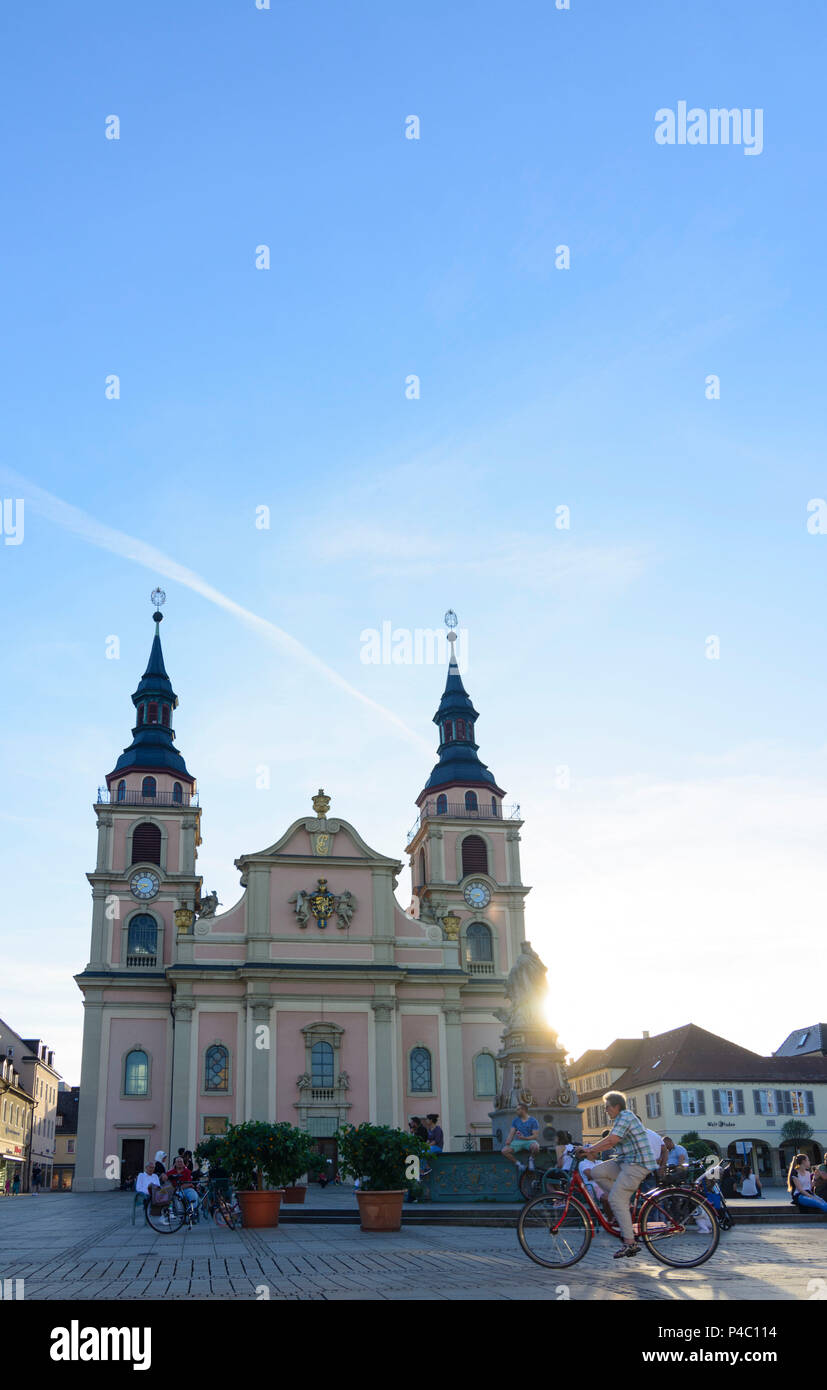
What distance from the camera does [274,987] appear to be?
4900 cm

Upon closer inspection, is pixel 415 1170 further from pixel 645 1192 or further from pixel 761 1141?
pixel 761 1141

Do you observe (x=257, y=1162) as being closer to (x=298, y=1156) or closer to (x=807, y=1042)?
(x=298, y=1156)

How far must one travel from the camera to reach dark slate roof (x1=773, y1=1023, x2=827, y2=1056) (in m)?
72.1

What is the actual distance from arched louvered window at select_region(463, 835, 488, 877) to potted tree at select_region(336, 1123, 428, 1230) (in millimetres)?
39980

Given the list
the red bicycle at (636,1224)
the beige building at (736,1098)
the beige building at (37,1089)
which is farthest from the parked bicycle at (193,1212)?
the beige building at (37,1089)

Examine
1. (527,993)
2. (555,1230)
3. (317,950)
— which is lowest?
(555,1230)

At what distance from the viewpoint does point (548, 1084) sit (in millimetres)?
29344

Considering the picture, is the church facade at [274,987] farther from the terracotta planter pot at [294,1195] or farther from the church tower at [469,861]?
the terracotta planter pot at [294,1195]

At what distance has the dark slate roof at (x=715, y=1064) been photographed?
6191cm

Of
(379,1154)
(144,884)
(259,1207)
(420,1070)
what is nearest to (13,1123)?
(144,884)

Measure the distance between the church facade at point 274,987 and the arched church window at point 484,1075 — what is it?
0.08 m

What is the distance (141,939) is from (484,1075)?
53.2 feet

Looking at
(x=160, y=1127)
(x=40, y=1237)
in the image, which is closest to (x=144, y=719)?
(x=160, y=1127)
